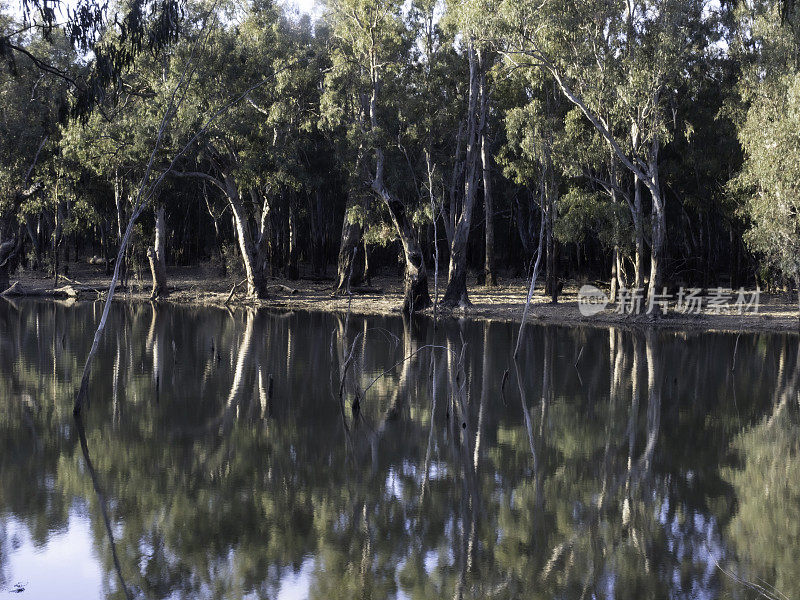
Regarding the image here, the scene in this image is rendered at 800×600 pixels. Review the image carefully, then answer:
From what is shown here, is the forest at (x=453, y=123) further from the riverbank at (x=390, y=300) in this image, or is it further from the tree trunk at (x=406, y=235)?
the riverbank at (x=390, y=300)

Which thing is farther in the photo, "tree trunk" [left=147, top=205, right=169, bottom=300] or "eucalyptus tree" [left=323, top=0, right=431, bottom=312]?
"tree trunk" [left=147, top=205, right=169, bottom=300]

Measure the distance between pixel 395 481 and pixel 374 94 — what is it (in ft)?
71.2

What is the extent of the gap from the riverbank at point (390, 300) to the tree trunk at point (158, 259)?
479mm

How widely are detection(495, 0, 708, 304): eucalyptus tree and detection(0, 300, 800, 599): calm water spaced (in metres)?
10.1

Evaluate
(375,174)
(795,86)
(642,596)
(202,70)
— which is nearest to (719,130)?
(795,86)

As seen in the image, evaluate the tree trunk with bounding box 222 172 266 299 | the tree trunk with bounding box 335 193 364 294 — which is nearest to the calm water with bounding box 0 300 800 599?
the tree trunk with bounding box 222 172 266 299

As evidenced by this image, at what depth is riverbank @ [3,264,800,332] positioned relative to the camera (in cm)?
2739

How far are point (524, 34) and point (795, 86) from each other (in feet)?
23.7

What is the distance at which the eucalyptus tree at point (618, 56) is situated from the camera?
25.1 metres

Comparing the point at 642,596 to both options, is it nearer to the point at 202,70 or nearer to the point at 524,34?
the point at 524,34

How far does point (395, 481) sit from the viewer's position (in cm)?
928

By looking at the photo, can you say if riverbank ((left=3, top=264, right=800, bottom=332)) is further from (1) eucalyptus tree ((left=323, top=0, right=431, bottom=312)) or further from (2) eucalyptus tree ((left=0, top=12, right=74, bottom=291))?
(2) eucalyptus tree ((left=0, top=12, right=74, bottom=291))

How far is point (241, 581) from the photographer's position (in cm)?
662

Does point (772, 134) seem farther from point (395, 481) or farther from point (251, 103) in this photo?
point (395, 481)
